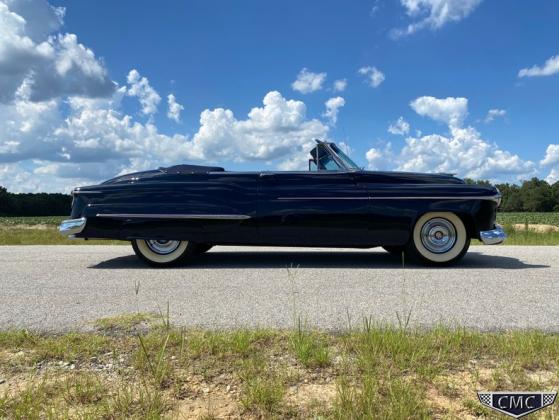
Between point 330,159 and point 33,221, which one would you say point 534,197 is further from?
point 330,159

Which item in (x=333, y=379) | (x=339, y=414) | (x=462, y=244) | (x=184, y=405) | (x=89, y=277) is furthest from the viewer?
(x=462, y=244)

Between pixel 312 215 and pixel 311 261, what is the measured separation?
2.75ft

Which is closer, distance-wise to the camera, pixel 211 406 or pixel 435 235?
pixel 211 406

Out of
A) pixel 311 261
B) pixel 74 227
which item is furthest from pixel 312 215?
pixel 74 227

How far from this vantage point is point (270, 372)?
2.12 m

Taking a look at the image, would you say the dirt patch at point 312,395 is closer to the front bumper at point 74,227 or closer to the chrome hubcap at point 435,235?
the chrome hubcap at point 435,235

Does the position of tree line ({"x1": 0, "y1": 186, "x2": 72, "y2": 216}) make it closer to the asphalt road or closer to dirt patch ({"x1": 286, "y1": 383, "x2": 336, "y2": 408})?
the asphalt road

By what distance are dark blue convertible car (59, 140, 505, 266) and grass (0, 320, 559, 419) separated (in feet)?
8.56

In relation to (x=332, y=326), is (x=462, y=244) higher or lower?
higher

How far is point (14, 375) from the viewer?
2146 mm

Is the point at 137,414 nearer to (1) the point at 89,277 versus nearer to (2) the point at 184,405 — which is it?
(2) the point at 184,405

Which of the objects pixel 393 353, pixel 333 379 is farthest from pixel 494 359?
pixel 333 379

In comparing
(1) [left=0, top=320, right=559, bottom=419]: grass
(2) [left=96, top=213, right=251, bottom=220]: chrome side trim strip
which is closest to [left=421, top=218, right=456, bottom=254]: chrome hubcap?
(2) [left=96, top=213, right=251, bottom=220]: chrome side trim strip

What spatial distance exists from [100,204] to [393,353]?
4.31 metres
